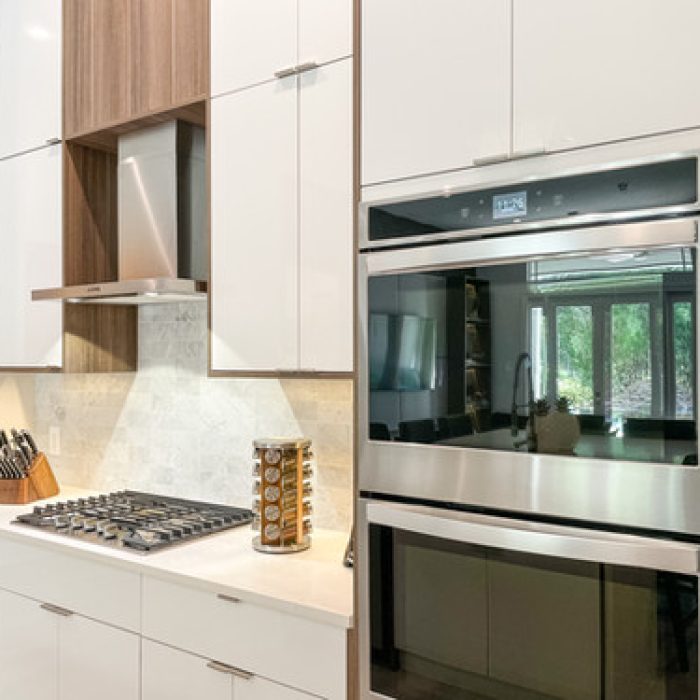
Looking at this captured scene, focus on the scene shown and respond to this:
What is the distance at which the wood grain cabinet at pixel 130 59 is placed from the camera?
2301mm

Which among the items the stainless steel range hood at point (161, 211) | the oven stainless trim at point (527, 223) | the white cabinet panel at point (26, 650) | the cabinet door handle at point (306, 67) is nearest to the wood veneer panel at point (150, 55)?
the stainless steel range hood at point (161, 211)

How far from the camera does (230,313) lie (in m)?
2.20

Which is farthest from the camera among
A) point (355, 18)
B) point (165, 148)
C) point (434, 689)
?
point (165, 148)

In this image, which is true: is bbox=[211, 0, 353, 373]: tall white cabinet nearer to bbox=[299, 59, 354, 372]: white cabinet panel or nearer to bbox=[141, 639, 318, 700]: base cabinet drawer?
bbox=[299, 59, 354, 372]: white cabinet panel

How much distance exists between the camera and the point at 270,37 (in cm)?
211

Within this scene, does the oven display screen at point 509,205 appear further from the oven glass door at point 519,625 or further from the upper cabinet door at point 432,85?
the oven glass door at point 519,625

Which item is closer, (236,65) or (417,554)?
(417,554)

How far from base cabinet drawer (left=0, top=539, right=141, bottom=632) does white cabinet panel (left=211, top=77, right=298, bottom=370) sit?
0.73 meters

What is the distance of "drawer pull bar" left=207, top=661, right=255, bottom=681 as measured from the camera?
182 centimetres

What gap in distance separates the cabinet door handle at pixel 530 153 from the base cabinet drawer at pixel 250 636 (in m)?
1.13

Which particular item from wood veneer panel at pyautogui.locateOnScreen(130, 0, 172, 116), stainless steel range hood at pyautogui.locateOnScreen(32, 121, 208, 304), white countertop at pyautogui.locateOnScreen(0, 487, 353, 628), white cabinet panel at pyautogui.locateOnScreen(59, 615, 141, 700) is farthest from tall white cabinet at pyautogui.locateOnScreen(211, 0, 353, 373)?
white cabinet panel at pyautogui.locateOnScreen(59, 615, 141, 700)

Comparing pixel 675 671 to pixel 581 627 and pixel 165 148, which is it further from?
pixel 165 148

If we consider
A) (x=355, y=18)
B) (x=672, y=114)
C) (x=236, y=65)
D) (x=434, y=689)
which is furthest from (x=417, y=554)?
(x=236, y=65)

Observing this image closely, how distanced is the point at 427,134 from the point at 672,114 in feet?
1.55
